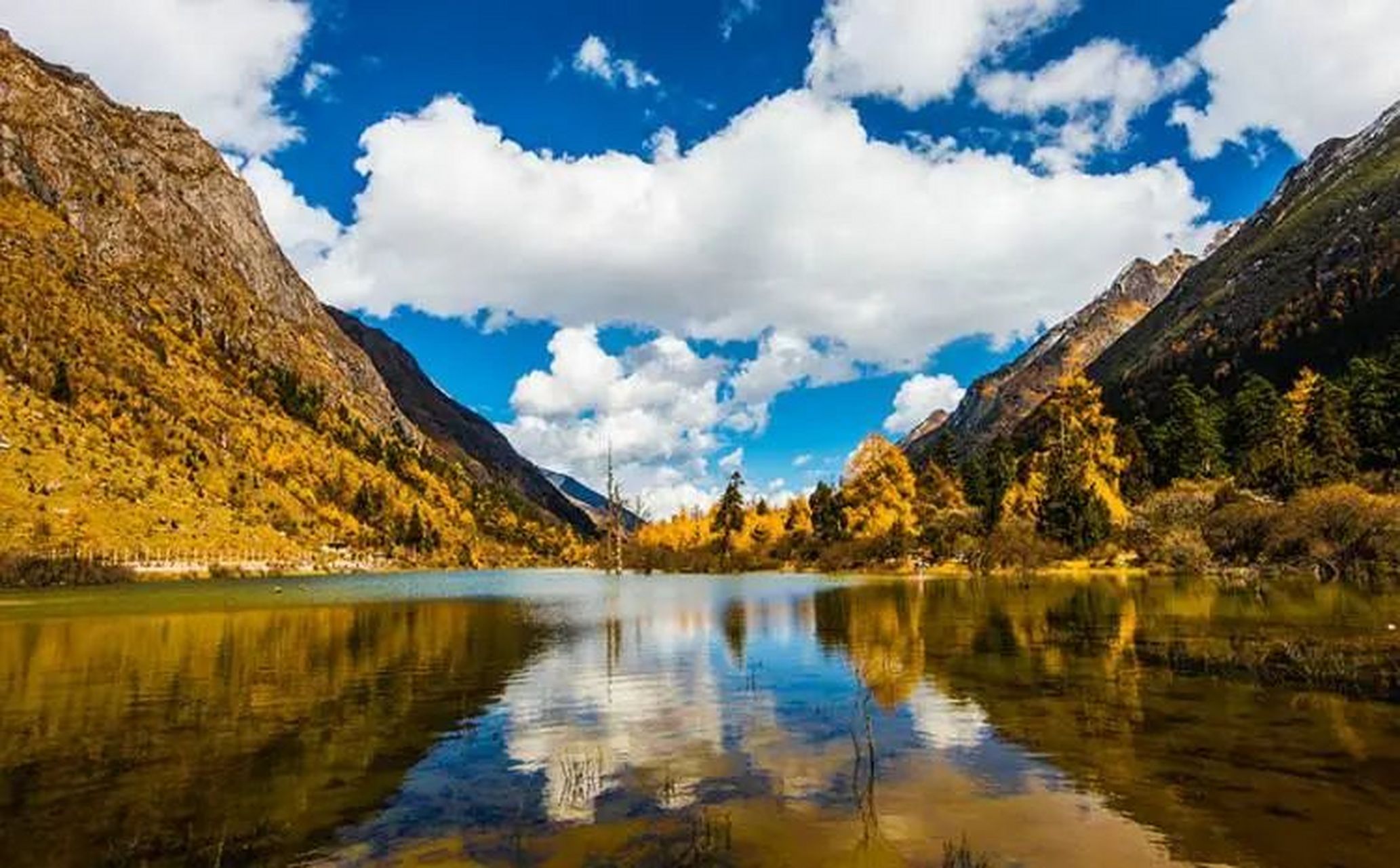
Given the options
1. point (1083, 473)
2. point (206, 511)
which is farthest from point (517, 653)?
point (206, 511)

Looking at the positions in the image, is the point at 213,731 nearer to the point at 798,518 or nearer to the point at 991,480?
the point at 991,480

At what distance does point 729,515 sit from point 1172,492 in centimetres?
9284

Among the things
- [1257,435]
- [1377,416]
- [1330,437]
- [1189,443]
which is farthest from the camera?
[1189,443]

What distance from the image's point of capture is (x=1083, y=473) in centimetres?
11212

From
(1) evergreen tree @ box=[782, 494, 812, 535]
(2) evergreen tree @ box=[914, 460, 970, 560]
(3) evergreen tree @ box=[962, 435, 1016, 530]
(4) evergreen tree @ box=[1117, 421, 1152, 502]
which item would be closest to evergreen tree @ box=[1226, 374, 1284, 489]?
(4) evergreen tree @ box=[1117, 421, 1152, 502]

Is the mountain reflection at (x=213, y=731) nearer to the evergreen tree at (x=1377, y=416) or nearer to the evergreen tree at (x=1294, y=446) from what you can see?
the evergreen tree at (x=1294, y=446)

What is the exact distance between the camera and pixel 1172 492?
114 meters

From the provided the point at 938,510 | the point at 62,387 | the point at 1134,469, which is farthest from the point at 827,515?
the point at 62,387

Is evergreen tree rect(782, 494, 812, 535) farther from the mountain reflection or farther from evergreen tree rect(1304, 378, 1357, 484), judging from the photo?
the mountain reflection

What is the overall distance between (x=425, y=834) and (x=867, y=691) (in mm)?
17355

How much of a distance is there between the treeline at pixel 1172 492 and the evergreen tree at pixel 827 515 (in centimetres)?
74

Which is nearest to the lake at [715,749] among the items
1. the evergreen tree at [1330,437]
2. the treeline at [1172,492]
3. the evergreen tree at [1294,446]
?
the treeline at [1172,492]

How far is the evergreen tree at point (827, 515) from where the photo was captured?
148125 mm

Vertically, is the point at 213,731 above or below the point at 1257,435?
below
